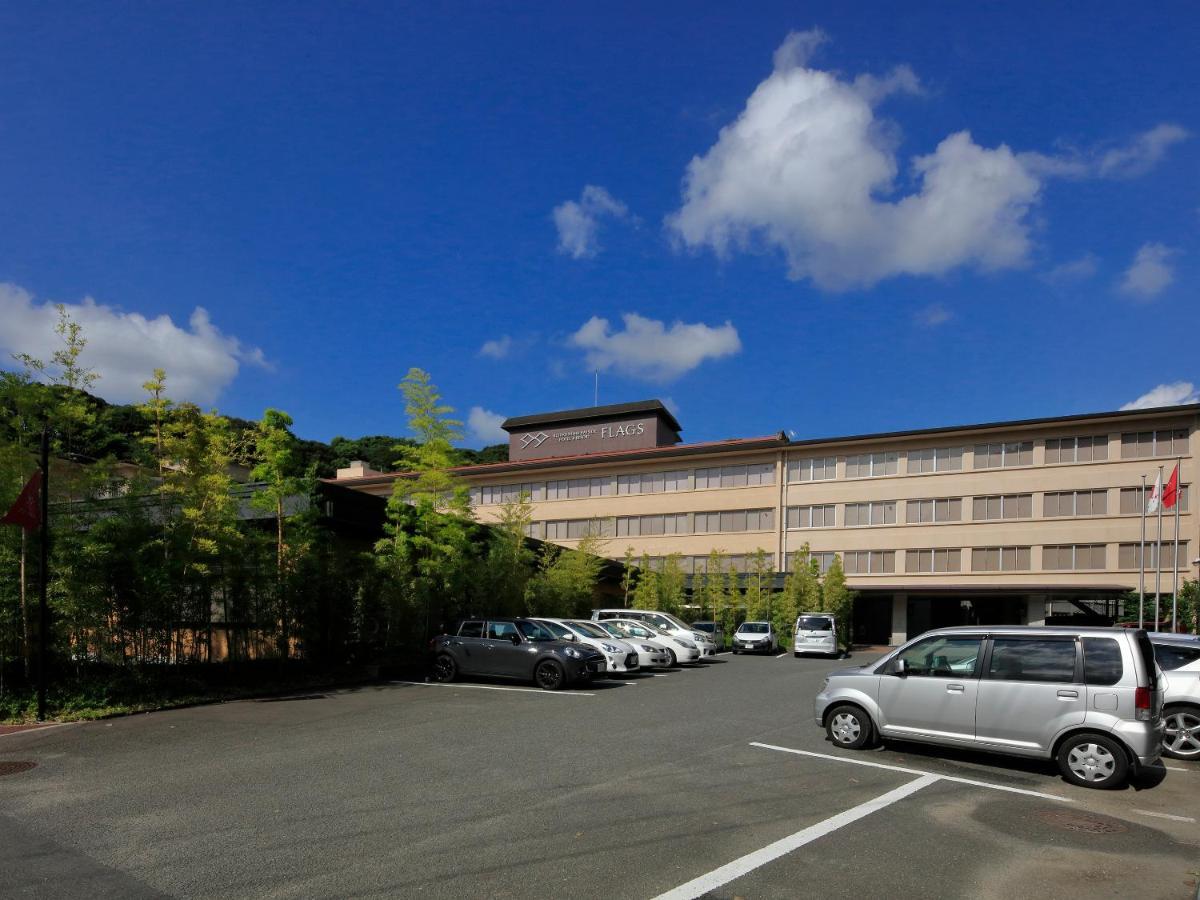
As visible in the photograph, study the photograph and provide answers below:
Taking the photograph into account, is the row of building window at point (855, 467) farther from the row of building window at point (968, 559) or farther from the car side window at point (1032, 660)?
the car side window at point (1032, 660)

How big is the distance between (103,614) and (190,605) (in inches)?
66.6

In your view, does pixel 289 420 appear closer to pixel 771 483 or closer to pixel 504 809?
pixel 504 809

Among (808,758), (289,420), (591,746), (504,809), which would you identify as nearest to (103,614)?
(289,420)

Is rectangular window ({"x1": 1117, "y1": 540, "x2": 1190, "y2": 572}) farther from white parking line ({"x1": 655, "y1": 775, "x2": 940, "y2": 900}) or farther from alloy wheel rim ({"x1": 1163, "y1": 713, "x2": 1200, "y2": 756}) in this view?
white parking line ({"x1": 655, "y1": 775, "x2": 940, "y2": 900})

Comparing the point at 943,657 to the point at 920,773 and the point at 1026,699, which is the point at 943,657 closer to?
the point at 1026,699

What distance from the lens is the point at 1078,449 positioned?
42469 millimetres

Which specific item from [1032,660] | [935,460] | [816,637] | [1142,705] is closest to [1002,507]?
[935,460]

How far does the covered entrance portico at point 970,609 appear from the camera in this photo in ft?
139

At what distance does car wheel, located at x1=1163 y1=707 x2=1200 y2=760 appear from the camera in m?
10.1

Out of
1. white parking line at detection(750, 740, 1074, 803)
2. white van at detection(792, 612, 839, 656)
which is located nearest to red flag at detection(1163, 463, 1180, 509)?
white van at detection(792, 612, 839, 656)

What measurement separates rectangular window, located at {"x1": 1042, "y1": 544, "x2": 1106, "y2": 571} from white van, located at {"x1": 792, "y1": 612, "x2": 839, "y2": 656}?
18.4 meters

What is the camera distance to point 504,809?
22.8 ft

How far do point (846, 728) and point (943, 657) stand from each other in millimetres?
1548

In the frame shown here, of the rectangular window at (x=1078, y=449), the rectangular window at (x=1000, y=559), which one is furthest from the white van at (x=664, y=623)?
the rectangular window at (x=1078, y=449)
